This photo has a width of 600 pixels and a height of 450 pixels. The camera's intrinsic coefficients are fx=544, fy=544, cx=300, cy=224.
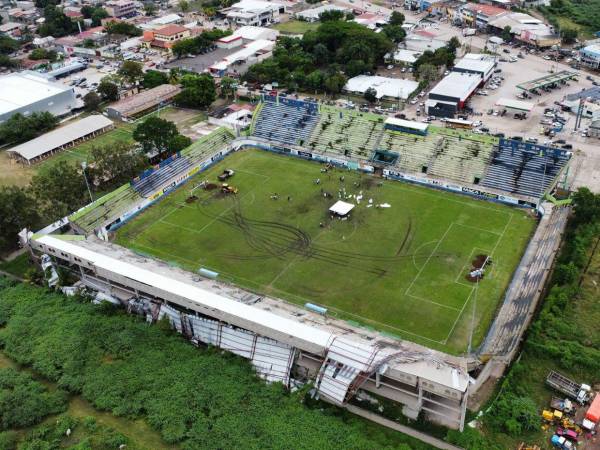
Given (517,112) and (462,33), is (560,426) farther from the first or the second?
(462,33)

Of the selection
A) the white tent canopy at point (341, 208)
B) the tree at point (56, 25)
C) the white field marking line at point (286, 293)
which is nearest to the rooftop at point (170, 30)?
the tree at point (56, 25)

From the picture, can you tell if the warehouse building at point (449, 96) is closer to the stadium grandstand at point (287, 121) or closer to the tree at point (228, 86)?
the stadium grandstand at point (287, 121)

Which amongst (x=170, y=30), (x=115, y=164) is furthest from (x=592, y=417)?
(x=170, y=30)

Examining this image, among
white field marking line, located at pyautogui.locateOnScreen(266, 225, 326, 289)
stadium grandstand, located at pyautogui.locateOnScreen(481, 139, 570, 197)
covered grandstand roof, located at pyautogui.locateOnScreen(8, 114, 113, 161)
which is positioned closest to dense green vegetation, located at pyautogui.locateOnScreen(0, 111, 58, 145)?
covered grandstand roof, located at pyautogui.locateOnScreen(8, 114, 113, 161)

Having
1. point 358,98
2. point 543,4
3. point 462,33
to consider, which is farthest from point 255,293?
point 543,4

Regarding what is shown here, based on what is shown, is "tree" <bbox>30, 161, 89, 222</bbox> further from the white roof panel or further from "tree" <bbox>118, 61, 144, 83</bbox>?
"tree" <bbox>118, 61, 144, 83</bbox>

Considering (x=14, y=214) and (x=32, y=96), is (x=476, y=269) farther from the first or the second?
(x=32, y=96)
